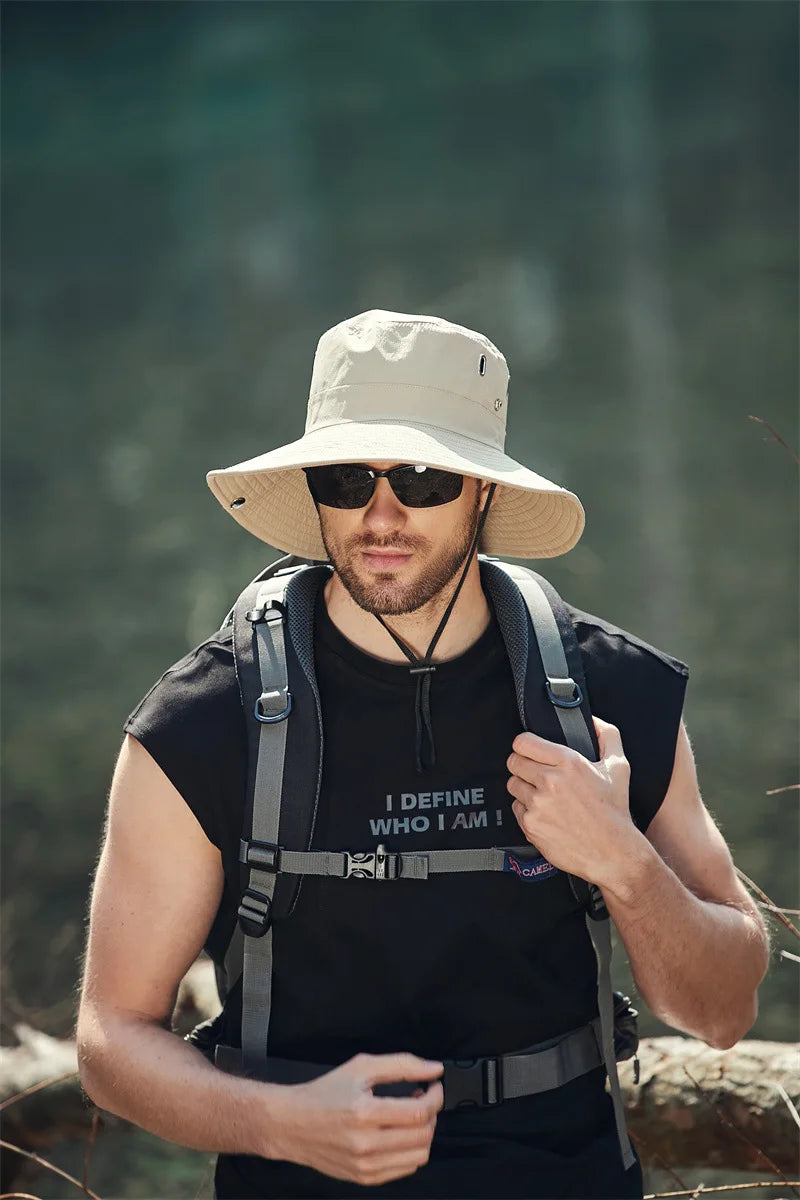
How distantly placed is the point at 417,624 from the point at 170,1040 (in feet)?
2.48

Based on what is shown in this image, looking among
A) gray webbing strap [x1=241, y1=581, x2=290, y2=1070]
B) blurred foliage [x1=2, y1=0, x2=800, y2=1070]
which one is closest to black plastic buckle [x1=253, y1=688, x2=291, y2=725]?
gray webbing strap [x1=241, y1=581, x2=290, y2=1070]

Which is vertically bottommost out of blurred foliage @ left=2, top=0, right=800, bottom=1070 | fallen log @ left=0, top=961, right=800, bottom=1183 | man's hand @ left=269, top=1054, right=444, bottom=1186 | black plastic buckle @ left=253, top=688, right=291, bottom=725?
fallen log @ left=0, top=961, right=800, bottom=1183

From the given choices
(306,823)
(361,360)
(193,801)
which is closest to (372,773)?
(306,823)

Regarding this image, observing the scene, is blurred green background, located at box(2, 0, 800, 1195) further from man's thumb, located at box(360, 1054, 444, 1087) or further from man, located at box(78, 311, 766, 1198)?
man's thumb, located at box(360, 1054, 444, 1087)

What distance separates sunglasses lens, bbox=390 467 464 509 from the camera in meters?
2.00

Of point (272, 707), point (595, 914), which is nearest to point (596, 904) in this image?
point (595, 914)

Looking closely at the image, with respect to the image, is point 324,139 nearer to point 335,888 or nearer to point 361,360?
point 361,360

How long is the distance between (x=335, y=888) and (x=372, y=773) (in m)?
0.19

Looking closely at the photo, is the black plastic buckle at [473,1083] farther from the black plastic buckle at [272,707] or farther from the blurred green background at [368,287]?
the blurred green background at [368,287]

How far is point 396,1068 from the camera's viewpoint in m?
1.73

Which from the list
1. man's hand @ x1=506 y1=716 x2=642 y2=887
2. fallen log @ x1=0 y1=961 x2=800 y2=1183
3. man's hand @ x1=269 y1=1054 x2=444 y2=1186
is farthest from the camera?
fallen log @ x1=0 y1=961 x2=800 y2=1183

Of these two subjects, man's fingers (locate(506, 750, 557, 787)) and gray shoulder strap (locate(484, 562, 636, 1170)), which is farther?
gray shoulder strap (locate(484, 562, 636, 1170))

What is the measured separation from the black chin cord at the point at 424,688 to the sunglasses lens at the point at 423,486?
7.2 inches

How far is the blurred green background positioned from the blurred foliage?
0.02 metres
